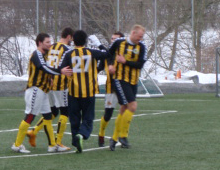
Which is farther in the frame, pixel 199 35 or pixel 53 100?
pixel 199 35

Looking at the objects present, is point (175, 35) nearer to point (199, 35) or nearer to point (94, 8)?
point (199, 35)

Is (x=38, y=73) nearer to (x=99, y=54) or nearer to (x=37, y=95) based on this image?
(x=37, y=95)

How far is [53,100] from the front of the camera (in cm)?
1038

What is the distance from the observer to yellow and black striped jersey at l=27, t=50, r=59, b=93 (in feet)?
30.2

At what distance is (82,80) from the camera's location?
913 centimetres

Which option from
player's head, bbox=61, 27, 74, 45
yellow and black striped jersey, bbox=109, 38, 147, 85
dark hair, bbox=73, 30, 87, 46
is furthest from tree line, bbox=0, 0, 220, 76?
dark hair, bbox=73, 30, 87, 46

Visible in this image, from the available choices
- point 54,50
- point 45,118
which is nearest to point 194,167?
point 45,118

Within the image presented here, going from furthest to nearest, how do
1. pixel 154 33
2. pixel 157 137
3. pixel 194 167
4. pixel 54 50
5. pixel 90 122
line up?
pixel 154 33 → pixel 157 137 → pixel 54 50 → pixel 90 122 → pixel 194 167

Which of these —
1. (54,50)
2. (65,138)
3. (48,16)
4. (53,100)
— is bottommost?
(65,138)

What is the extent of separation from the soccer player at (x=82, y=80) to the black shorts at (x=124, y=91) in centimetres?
50

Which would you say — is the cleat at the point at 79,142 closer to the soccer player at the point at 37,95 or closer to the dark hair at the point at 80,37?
the soccer player at the point at 37,95

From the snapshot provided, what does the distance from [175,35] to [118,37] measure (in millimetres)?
20415

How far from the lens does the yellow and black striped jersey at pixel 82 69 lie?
912 centimetres

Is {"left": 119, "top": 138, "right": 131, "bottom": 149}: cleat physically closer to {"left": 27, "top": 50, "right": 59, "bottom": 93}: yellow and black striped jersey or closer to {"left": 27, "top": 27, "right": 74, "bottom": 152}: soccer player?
{"left": 27, "top": 27, "right": 74, "bottom": 152}: soccer player
